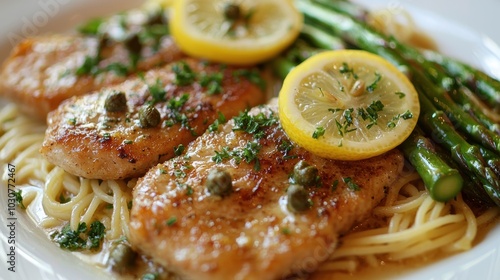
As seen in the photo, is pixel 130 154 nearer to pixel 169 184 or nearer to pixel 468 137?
pixel 169 184

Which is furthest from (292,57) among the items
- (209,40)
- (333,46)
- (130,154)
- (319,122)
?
(130,154)

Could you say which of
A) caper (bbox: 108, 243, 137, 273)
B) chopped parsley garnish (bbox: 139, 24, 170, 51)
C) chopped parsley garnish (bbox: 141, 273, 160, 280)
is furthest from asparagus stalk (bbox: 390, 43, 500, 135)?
caper (bbox: 108, 243, 137, 273)

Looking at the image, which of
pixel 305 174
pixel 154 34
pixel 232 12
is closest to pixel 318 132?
pixel 305 174

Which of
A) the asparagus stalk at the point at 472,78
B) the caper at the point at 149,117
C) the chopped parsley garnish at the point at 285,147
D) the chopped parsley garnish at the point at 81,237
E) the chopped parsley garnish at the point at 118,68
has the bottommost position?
the chopped parsley garnish at the point at 81,237

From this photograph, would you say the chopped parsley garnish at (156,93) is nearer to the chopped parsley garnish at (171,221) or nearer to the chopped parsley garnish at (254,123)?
the chopped parsley garnish at (254,123)

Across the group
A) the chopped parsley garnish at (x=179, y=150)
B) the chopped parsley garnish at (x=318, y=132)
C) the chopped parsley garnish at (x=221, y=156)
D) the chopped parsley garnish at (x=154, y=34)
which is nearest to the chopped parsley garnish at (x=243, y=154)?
the chopped parsley garnish at (x=221, y=156)

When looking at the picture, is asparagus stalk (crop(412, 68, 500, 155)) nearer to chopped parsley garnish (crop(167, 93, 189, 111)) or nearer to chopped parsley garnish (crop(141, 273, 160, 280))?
chopped parsley garnish (crop(167, 93, 189, 111))
